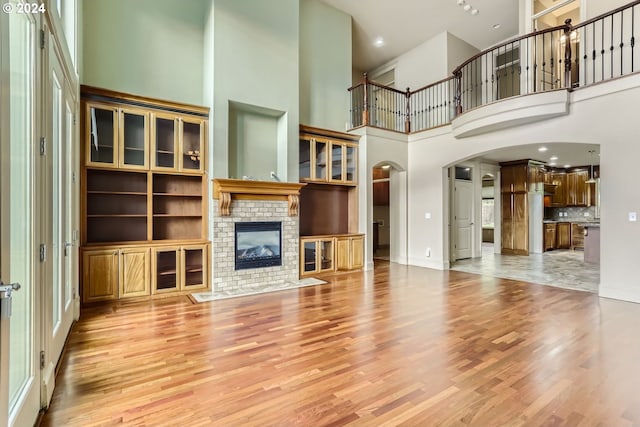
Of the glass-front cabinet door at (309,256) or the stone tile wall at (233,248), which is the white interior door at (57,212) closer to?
the stone tile wall at (233,248)

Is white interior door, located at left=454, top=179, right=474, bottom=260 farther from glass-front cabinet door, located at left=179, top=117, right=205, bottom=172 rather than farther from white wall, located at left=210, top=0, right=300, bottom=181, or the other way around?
glass-front cabinet door, located at left=179, top=117, right=205, bottom=172

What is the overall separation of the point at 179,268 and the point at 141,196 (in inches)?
52.1

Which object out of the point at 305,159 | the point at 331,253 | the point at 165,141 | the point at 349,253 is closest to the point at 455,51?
the point at 305,159

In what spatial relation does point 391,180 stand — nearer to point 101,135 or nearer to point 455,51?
point 455,51

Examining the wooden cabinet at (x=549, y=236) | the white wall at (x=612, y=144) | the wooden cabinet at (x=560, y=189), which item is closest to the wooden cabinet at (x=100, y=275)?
the white wall at (x=612, y=144)

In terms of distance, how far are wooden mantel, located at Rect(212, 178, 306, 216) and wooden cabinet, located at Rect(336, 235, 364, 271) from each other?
1350 millimetres

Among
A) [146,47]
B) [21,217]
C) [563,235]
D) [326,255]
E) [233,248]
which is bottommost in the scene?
[326,255]

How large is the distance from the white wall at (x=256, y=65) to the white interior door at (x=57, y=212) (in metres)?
2.06

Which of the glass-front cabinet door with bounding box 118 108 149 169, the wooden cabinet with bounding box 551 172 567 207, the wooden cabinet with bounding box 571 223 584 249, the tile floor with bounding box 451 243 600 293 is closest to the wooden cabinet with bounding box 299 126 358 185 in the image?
the glass-front cabinet door with bounding box 118 108 149 169

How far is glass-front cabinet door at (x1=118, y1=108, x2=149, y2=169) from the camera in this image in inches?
187

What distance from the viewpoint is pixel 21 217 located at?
183 cm

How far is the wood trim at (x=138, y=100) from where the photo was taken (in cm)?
454

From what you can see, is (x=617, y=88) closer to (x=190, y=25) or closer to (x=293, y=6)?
(x=293, y=6)

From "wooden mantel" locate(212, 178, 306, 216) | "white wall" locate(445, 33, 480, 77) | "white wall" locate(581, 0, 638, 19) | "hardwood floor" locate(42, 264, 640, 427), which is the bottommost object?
"hardwood floor" locate(42, 264, 640, 427)
